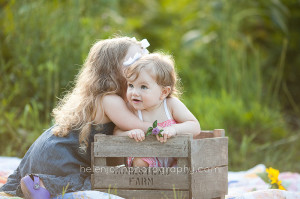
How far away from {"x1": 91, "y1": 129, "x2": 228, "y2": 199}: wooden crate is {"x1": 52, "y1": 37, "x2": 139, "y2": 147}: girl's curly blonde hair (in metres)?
0.25

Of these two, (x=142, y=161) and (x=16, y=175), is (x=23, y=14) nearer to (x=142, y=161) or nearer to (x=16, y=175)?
(x=16, y=175)

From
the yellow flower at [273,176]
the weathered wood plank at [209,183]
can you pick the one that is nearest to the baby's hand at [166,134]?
the weathered wood plank at [209,183]

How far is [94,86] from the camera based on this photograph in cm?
281

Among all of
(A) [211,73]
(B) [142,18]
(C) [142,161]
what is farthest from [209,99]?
(B) [142,18]

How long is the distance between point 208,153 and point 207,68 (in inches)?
127

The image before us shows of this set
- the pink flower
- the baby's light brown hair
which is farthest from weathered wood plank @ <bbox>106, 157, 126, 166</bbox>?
the baby's light brown hair

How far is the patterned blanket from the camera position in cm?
255

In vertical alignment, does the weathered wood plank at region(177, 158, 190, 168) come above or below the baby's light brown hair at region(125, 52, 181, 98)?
below

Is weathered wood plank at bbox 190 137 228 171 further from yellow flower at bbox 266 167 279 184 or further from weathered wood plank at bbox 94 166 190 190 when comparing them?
yellow flower at bbox 266 167 279 184

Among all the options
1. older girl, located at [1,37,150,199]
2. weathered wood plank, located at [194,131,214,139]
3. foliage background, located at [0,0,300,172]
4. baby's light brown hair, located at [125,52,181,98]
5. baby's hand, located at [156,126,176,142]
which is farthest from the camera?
foliage background, located at [0,0,300,172]

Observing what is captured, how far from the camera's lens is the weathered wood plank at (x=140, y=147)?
246 cm

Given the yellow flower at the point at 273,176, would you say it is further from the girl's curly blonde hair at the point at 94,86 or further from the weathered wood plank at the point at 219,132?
the girl's curly blonde hair at the point at 94,86

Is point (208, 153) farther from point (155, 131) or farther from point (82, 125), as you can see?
point (82, 125)

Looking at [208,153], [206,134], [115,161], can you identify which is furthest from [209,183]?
[115,161]
